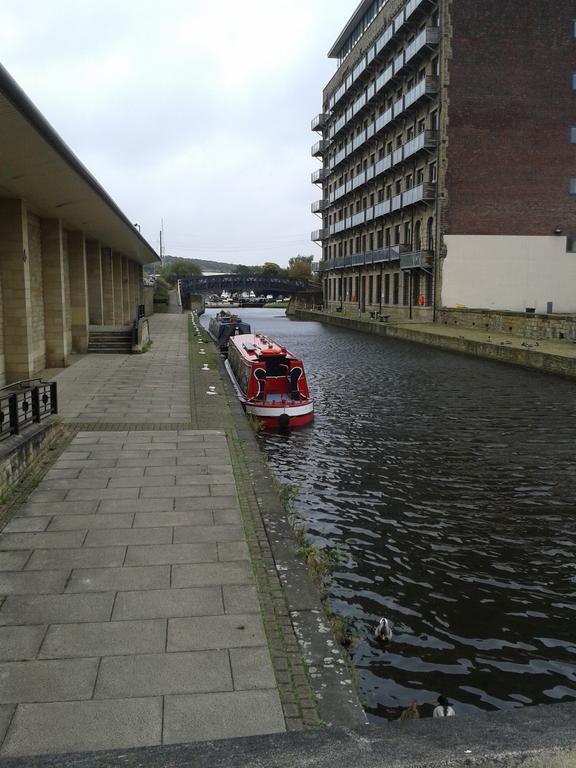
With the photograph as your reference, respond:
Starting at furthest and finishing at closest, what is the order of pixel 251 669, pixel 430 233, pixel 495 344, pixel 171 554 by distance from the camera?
1. pixel 430 233
2. pixel 495 344
3. pixel 171 554
4. pixel 251 669

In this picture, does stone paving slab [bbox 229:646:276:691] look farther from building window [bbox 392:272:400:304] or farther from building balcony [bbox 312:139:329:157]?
building balcony [bbox 312:139:329:157]

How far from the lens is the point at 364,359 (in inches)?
1105

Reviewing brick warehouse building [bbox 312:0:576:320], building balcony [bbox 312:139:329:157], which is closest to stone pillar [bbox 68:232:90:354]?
brick warehouse building [bbox 312:0:576:320]

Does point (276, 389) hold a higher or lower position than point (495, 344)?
lower

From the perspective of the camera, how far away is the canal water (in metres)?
5.32

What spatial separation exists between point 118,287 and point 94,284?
316 inches

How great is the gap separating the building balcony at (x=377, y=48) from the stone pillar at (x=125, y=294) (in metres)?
23.5

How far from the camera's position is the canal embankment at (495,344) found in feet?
70.8

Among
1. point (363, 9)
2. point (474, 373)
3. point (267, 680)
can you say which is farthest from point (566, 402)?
point (363, 9)

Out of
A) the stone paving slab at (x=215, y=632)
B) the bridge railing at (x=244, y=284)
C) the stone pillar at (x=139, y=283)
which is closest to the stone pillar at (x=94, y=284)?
the stone pillar at (x=139, y=283)

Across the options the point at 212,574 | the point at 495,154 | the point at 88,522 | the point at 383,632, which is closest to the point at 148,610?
the point at 212,574

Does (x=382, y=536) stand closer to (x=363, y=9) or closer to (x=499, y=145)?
(x=499, y=145)

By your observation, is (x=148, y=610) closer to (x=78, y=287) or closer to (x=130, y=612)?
(x=130, y=612)

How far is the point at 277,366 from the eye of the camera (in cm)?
1652
